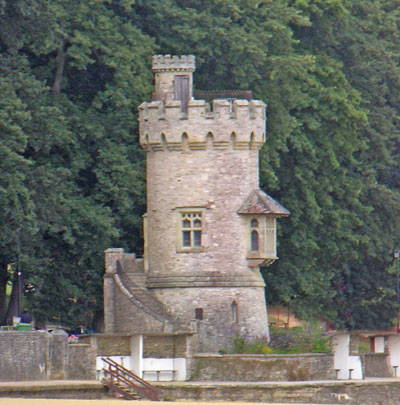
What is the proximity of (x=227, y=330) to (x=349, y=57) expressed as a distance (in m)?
17.2

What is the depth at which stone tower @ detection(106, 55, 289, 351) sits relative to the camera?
65.6 m

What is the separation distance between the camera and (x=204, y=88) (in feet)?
237

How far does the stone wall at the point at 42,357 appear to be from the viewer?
58.5 meters

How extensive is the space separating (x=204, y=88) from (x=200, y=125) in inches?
254

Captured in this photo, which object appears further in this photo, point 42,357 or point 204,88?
point 204,88

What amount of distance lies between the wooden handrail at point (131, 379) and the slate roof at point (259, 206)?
27.0ft

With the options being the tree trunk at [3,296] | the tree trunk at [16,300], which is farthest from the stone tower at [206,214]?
the tree trunk at [3,296]

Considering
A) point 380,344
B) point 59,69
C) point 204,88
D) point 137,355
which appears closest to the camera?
point 137,355

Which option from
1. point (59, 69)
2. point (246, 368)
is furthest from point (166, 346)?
point (59, 69)

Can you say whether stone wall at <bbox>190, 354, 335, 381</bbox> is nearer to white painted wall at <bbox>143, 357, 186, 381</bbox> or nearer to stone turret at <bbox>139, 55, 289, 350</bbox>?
white painted wall at <bbox>143, 357, 186, 381</bbox>

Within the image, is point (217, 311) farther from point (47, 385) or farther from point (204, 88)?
point (47, 385)

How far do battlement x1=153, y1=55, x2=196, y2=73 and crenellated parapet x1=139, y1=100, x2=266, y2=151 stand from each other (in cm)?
149

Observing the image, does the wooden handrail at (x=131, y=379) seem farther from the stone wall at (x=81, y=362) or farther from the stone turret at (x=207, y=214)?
the stone turret at (x=207, y=214)

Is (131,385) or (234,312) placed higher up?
(234,312)
